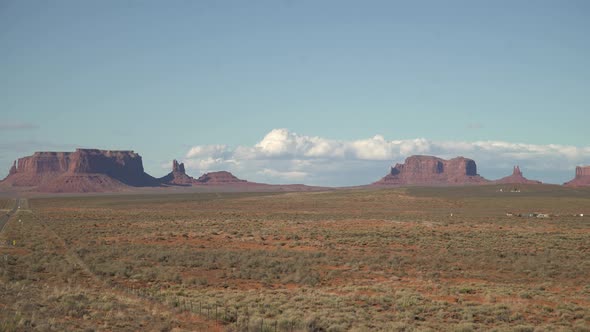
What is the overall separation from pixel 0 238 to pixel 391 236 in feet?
87.5

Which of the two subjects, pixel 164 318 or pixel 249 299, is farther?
pixel 249 299

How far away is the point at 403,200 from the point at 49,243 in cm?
7791

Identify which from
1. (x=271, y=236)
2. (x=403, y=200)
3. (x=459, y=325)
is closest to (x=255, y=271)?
(x=459, y=325)

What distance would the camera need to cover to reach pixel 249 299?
16688mm

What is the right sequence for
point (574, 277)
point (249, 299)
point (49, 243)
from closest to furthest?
point (249, 299)
point (574, 277)
point (49, 243)

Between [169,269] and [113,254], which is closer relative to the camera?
[169,269]

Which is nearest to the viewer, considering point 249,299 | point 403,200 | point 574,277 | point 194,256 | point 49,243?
point 249,299

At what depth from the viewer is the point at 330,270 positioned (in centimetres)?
2392

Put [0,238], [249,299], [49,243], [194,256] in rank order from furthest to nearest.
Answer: [0,238] < [49,243] < [194,256] < [249,299]

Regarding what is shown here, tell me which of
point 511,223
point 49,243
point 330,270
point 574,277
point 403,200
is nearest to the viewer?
point 574,277

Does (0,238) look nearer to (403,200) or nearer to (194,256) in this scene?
(194,256)

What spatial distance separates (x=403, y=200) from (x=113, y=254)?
80.8m

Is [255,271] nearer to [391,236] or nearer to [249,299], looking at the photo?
[249,299]

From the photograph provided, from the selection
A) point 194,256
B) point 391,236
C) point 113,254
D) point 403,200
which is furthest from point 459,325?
point 403,200
